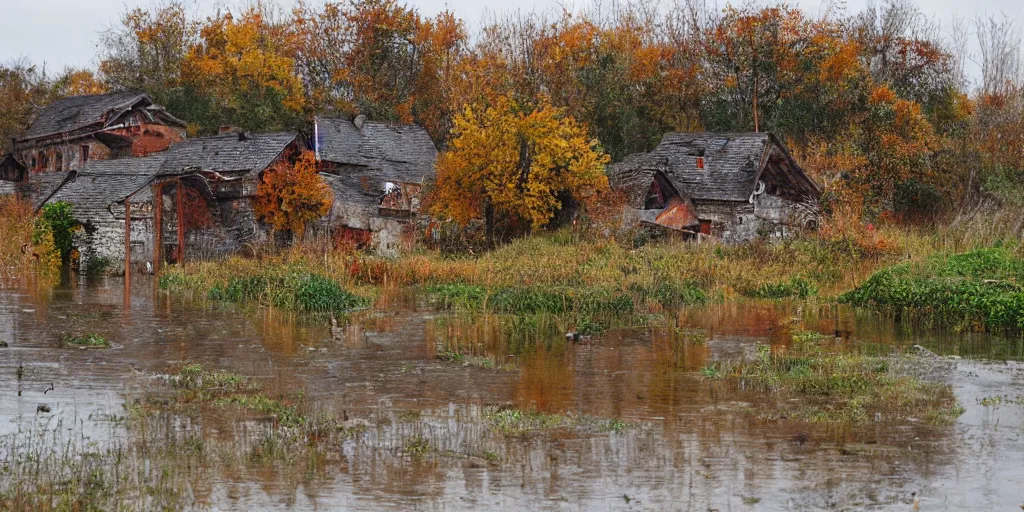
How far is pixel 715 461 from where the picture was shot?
36.1 ft

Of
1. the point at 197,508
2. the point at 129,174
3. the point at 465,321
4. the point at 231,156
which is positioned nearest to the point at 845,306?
the point at 465,321

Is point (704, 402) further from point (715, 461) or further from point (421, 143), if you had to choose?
point (421, 143)

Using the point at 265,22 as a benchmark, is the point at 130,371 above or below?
below

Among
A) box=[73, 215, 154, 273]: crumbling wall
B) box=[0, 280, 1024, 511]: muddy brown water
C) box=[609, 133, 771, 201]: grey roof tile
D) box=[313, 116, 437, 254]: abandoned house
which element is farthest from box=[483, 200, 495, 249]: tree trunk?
box=[0, 280, 1024, 511]: muddy brown water

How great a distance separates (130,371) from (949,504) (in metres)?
11.6

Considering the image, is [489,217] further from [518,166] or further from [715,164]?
[715,164]

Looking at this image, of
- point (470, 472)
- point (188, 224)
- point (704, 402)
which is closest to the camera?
point (470, 472)

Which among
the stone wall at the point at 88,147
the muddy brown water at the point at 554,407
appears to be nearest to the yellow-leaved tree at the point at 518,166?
the muddy brown water at the point at 554,407

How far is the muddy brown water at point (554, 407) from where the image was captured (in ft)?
32.5

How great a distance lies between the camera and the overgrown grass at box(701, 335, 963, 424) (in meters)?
13.3

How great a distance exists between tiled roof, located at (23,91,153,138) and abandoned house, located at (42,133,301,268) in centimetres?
1338

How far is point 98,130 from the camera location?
198ft

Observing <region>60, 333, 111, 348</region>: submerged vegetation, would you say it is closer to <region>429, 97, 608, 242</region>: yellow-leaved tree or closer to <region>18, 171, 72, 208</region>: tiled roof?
<region>429, 97, 608, 242</region>: yellow-leaved tree

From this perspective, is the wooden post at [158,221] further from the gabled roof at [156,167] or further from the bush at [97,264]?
the bush at [97,264]
